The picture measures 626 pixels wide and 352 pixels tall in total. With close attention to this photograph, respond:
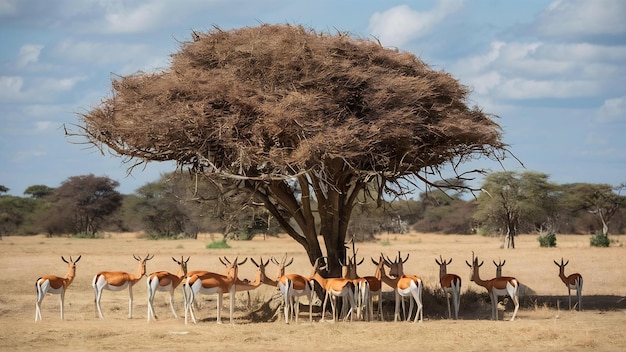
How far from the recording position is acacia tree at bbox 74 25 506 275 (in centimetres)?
1955

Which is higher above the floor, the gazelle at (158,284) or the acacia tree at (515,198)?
the acacia tree at (515,198)

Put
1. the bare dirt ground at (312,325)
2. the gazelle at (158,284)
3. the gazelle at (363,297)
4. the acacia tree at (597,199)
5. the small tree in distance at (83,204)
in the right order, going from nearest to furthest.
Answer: the bare dirt ground at (312,325) < the gazelle at (363,297) < the gazelle at (158,284) < the acacia tree at (597,199) < the small tree in distance at (83,204)

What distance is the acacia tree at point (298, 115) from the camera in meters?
19.5

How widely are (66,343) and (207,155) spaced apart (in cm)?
601

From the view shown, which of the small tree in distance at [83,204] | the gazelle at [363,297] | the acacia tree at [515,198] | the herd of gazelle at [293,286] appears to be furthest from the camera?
the small tree in distance at [83,204]

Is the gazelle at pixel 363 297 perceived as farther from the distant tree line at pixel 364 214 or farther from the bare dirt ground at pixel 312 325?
the distant tree line at pixel 364 214

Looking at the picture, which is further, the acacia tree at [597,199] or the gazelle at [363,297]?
the acacia tree at [597,199]

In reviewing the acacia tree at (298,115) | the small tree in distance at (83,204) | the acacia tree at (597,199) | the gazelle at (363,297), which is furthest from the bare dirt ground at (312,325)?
the small tree in distance at (83,204)

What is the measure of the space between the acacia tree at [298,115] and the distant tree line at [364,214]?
29.4 meters

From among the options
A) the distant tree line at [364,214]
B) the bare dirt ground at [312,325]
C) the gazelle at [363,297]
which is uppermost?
the distant tree line at [364,214]

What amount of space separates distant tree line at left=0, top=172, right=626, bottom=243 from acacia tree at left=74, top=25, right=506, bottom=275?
96.5 ft

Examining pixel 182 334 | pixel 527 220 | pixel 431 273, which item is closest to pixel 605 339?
pixel 182 334

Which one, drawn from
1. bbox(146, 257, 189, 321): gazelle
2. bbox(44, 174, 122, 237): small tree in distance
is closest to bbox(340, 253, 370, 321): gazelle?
bbox(146, 257, 189, 321): gazelle

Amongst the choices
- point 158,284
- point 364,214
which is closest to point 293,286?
point 158,284
